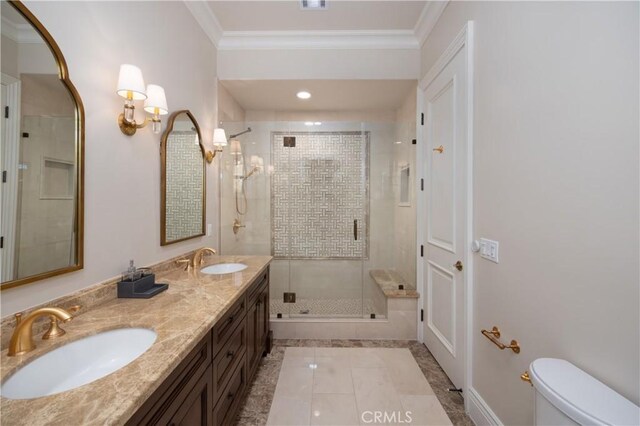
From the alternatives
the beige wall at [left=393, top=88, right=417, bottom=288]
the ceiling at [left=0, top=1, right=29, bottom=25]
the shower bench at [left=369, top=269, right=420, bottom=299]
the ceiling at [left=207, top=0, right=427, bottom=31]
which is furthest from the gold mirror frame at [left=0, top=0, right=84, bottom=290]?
the beige wall at [left=393, top=88, right=417, bottom=288]

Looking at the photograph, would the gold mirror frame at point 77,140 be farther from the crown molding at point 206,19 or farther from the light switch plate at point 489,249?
the light switch plate at point 489,249

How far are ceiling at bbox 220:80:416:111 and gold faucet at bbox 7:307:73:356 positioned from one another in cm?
253

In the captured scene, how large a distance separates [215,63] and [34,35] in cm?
187

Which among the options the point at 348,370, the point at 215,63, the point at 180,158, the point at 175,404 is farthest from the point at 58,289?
the point at 215,63

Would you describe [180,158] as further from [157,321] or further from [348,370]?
[348,370]

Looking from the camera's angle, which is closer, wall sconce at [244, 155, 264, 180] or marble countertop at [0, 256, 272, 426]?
marble countertop at [0, 256, 272, 426]

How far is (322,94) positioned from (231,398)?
2892mm

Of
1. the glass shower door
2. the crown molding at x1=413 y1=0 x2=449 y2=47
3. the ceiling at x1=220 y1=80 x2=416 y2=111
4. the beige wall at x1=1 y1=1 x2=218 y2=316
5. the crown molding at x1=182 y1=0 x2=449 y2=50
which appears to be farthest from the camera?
the glass shower door

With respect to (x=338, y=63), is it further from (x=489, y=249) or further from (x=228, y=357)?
(x=228, y=357)

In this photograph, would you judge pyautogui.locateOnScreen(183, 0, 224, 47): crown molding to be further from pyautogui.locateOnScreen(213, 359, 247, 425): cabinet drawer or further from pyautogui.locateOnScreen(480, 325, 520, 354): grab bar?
pyautogui.locateOnScreen(480, 325, 520, 354): grab bar

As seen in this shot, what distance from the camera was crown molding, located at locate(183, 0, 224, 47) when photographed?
2.15m

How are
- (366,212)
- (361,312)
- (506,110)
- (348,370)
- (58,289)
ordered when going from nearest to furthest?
(58,289) → (506,110) → (348,370) → (361,312) → (366,212)

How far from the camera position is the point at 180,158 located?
2.02 m

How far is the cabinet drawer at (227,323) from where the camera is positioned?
1.25 meters
